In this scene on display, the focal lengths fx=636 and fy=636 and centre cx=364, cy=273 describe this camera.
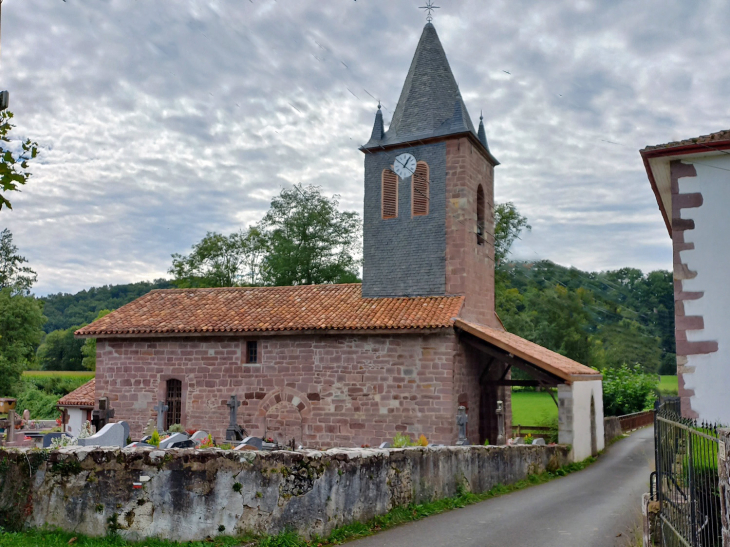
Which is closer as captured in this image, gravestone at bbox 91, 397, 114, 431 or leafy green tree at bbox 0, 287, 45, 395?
gravestone at bbox 91, 397, 114, 431

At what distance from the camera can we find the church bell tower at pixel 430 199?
18.4 meters

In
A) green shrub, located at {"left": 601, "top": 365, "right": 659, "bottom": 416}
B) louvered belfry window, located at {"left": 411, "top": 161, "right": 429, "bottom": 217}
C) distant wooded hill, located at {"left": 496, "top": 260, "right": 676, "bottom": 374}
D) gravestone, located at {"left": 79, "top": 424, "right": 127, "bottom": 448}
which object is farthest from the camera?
distant wooded hill, located at {"left": 496, "top": 260, "right": 676, "bottom": 374}

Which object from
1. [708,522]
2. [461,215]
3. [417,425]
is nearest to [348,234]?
[461,215]

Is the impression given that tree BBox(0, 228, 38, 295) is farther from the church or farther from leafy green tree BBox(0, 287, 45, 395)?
the church

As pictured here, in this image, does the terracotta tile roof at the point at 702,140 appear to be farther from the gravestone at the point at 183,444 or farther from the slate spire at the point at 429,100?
the slate spire at the point at 429,100

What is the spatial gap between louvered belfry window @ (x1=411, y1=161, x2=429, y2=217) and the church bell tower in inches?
1.2

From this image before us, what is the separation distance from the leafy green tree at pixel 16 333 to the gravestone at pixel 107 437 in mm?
34666

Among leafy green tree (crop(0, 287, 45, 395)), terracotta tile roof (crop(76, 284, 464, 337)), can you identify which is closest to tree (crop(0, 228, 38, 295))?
leafy green tree (crop(0, 287, 45, 395))

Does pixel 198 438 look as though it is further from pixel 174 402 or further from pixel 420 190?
pixel 420 190

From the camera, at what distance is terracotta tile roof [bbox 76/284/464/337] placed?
55.9 feet

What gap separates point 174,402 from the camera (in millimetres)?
18875

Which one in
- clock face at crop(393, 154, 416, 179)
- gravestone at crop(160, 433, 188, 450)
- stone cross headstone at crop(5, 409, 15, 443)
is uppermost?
clock face at crop(393, 154, 416, 179)

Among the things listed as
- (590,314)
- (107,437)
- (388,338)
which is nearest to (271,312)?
(388,338)

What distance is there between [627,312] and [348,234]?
80.9ft
